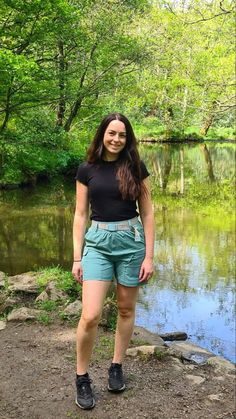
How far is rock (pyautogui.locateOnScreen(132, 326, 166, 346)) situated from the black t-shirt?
2.34 m

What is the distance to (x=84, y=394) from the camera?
3.58 meters

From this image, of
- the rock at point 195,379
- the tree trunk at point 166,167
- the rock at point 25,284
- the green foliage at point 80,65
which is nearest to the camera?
the rock at point 195,379

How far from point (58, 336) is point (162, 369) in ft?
3.98

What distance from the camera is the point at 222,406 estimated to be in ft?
12.9

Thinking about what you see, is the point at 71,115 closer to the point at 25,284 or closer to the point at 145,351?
the point at 25,284

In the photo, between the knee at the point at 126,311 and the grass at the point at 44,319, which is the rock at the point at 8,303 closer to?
the grass at the point at 44,319

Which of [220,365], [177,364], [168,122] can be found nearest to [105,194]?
[177,364]

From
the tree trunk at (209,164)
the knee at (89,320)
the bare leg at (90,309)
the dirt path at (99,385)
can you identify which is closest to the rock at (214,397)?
the dirt path at (99,385)

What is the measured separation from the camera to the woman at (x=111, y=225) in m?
3.38

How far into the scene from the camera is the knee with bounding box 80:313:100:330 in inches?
132

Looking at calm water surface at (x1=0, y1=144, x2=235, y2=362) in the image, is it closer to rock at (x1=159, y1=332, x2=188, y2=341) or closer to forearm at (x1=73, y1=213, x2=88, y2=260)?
rock at (x1=159, y1=332, x2=188, y2=341)

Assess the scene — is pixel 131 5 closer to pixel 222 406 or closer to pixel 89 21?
pixel 89 21

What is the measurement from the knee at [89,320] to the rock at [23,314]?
231 centimetres

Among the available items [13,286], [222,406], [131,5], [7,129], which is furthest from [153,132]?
[222,406]
